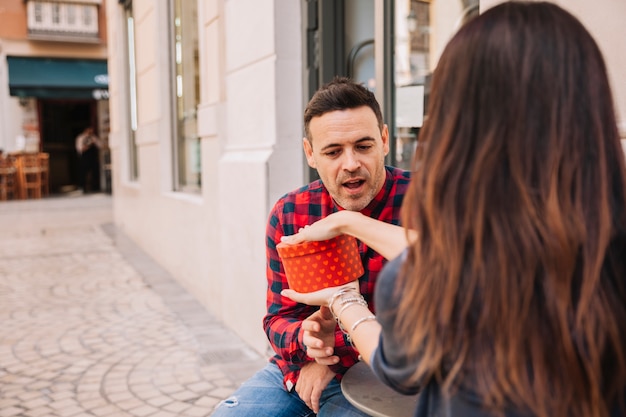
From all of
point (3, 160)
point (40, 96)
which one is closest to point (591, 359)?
point (3, 160)

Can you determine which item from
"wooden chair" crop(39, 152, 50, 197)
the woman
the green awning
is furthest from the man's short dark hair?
the green awning

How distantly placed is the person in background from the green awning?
1.31 meters

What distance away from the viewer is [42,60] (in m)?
18.4

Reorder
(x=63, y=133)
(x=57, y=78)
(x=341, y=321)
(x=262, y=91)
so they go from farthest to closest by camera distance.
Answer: (x=63, y=133) → (x=57, y=78) → (x=262, y=91) → (x=341, y=321)

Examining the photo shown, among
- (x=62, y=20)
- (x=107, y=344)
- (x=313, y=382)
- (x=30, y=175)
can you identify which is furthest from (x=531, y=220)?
(x=62, y=20)

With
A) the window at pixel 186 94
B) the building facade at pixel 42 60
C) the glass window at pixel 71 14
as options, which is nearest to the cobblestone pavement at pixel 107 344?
the window at pixel 186 94

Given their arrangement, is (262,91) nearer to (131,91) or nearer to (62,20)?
(131,91)

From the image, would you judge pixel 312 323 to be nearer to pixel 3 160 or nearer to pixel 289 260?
pixel 289 260

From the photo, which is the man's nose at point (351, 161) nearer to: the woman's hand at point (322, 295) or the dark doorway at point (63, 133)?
the woman's hand at point (322, 295)

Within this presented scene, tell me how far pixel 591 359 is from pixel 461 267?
26 centimetres

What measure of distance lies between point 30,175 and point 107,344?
14.3 m

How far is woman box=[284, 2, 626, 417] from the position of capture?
40.0 inches

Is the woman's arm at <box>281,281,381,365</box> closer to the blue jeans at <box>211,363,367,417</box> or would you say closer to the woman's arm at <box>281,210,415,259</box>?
the woman's arm at <box>281,210,415,259</box>

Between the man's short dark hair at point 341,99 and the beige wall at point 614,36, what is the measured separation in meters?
0.67
